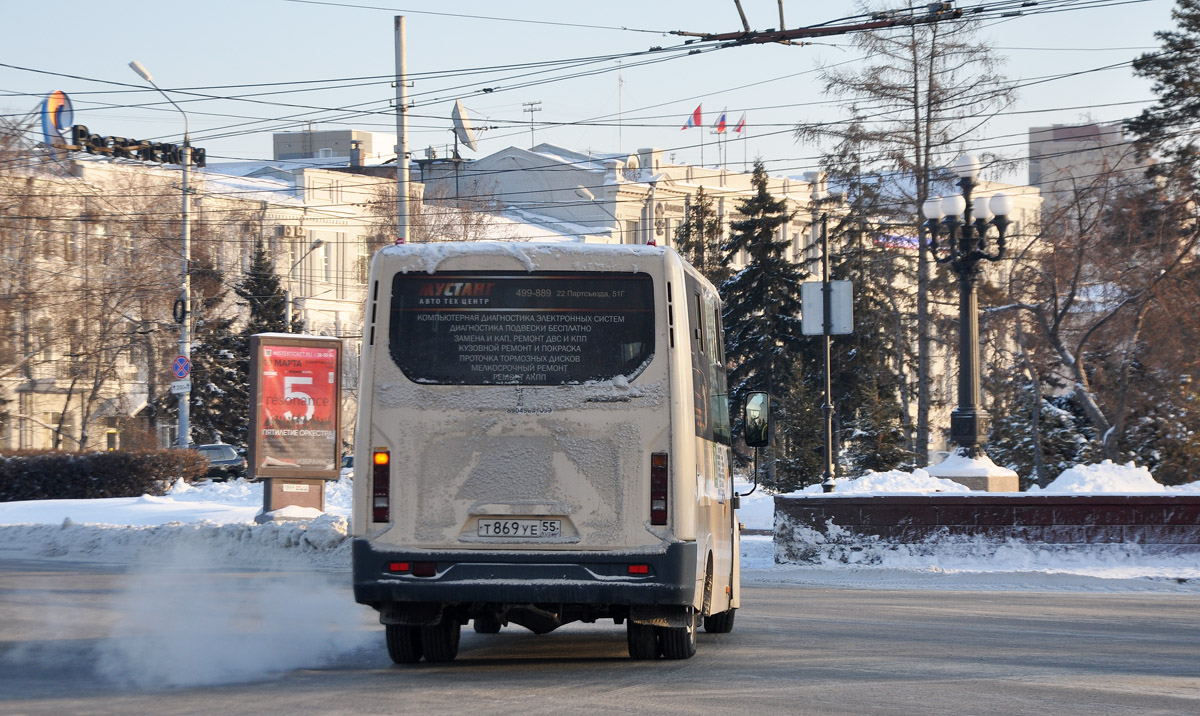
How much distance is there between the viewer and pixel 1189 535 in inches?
715

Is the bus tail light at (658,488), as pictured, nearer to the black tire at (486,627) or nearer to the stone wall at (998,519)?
the black tire at (486,627)

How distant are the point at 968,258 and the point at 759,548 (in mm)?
5995

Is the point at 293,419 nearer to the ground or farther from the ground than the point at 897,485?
farther from the ground

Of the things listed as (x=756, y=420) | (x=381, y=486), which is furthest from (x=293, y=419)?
(x=381, y=486)

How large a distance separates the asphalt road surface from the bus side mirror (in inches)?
60.4

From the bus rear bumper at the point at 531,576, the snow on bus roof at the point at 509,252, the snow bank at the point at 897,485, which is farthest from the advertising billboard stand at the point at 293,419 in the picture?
the bus rear bumper at the point at 531,576

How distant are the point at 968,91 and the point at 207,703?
38468 millimetres

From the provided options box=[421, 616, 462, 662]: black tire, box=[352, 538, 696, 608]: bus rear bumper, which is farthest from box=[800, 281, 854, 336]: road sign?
box=[352, 538, 696, 608]: bus rear bumper

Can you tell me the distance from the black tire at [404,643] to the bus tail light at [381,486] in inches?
42.5

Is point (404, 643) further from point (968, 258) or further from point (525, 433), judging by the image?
point (968, 258)

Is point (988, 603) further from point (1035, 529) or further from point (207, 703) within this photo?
point (207, 703)

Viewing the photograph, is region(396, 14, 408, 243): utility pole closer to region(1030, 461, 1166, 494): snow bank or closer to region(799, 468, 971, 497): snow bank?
region(799, 468, 971, 497): snow bank

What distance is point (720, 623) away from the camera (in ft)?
40.1

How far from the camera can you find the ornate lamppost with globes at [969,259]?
23.8 metres
